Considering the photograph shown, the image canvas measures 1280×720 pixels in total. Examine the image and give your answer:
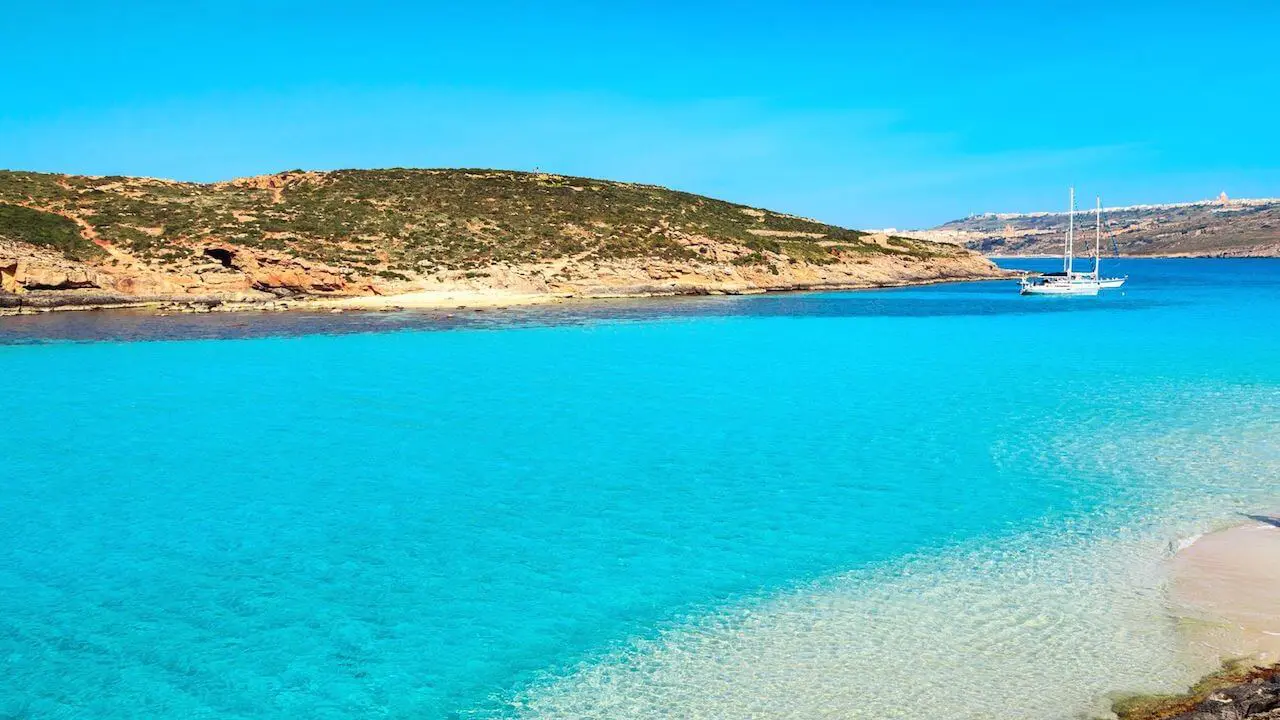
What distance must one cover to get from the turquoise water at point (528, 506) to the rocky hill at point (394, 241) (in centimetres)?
3181

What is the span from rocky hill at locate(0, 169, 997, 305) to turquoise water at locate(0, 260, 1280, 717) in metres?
31.8

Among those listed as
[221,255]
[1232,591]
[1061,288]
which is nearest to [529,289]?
[221,255]

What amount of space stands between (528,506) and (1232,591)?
34.0 feet

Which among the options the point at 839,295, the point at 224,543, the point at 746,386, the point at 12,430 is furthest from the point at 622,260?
the point at 224,543

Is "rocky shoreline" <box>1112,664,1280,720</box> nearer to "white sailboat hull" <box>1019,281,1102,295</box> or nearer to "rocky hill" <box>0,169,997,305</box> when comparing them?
"rocky hill" <box>0,169,997,305</box>

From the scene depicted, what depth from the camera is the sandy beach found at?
9195mm

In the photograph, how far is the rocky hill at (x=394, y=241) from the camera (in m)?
64.8

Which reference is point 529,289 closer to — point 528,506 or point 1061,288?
point 1061,288

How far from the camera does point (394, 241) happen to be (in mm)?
77062

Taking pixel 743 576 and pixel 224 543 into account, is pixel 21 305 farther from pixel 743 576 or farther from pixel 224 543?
pixel 743 576

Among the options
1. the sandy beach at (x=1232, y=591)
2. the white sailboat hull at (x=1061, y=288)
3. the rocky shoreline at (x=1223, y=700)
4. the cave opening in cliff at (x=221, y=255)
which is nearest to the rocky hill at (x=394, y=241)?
the cave opening in cliff at (x=221, y=255)

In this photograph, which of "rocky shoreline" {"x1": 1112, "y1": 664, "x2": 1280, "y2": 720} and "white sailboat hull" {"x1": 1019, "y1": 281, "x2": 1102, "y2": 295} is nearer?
"rocky shoreline" {"x1": 1112, "y1": 664, "x2": 1280, "y2": 720}

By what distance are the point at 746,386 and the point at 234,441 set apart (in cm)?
1609

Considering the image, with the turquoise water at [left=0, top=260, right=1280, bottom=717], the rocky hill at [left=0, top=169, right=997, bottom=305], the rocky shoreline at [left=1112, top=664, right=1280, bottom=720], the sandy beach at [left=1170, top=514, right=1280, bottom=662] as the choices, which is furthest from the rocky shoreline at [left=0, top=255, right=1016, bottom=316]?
the rocky shoreline at [left=1112, top=664, right=1280, bottom=720]
